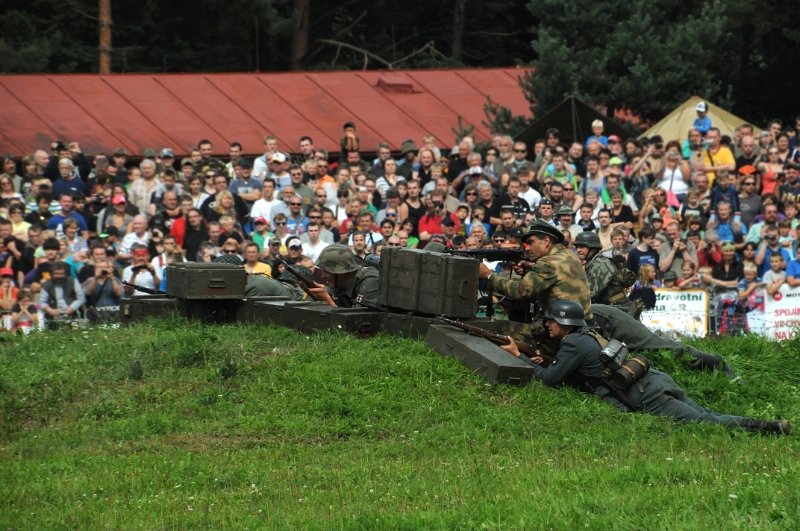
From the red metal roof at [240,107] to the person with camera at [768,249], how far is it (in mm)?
11457

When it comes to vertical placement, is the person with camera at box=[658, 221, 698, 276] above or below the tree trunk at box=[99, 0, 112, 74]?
below

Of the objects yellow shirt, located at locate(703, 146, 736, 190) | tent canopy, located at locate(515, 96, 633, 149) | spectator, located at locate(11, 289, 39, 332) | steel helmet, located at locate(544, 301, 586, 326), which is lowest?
spectator, located at locate(11, 289, 39, 332)

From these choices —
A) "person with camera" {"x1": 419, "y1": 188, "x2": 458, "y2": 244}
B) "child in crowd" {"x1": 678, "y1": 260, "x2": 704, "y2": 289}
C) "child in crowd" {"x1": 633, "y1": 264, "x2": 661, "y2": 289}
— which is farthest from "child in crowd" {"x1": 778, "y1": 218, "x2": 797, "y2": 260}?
"person with camera" {"x1": 419, "y1": 188, "x2": 458, "y2": 244}

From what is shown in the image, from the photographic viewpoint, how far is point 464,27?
1692 inches

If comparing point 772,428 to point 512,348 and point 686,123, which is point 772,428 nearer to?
point 512,348

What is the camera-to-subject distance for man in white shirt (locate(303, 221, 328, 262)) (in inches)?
805

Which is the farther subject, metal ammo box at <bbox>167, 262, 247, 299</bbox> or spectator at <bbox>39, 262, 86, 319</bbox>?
spectator at <bbox>39, 262, 86, 319</bbox>

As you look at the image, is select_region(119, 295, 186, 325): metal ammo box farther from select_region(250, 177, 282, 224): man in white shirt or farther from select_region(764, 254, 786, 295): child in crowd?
select_region(764, 254, 786, 295): child in crowd

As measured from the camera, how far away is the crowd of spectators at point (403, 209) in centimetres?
1912

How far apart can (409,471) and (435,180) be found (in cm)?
1258

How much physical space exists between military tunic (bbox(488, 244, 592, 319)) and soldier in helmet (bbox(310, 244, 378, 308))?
213 cm

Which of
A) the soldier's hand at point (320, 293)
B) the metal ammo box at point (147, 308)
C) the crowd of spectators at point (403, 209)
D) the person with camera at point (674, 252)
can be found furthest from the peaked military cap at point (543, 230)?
the person with camera at point (674, 252)

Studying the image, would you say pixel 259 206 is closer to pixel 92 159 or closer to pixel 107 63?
pixel 92 159

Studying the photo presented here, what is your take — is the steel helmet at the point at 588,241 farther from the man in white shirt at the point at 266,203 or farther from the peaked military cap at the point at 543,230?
the man in white shirt at the point at 266,203
